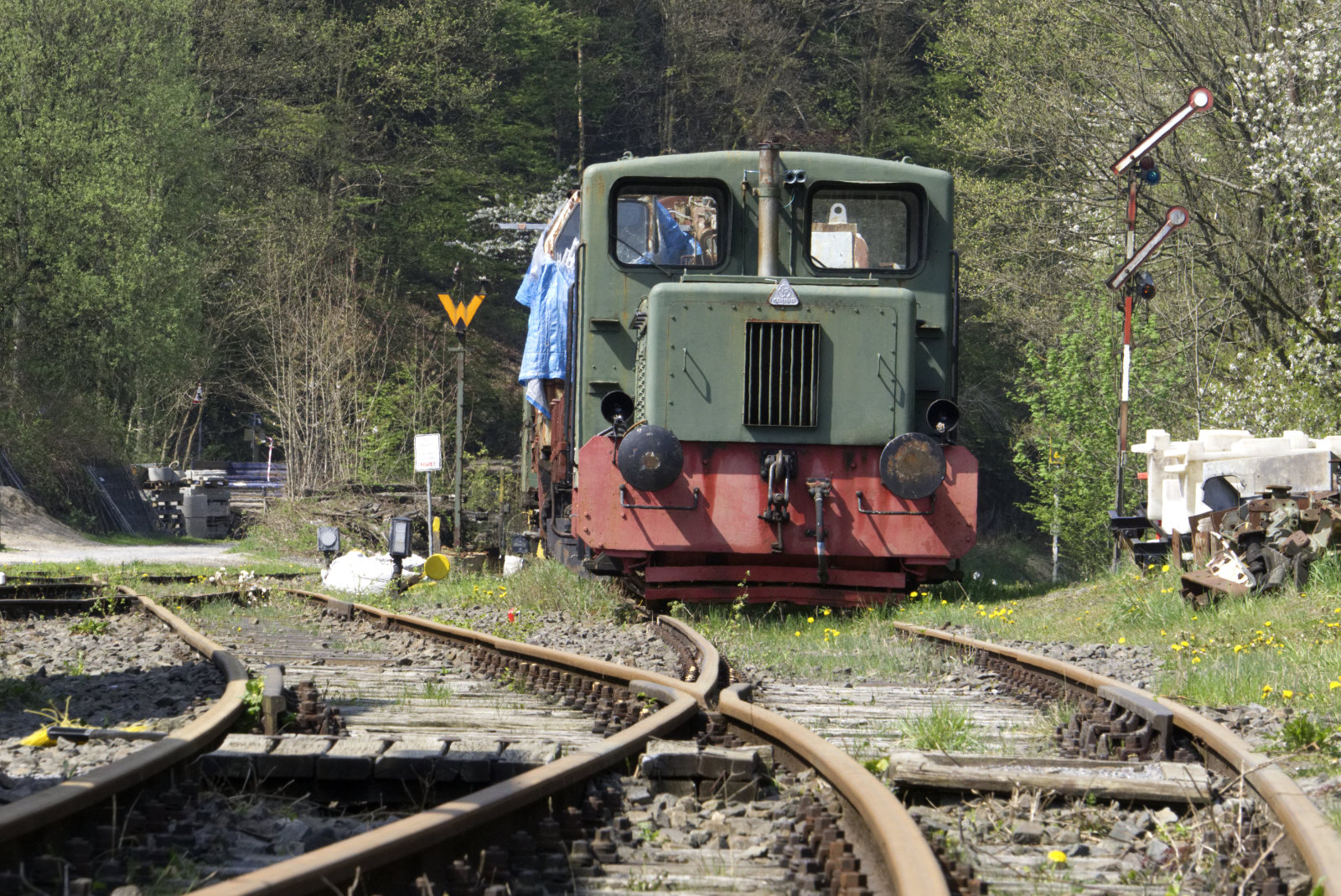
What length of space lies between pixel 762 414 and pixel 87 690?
181 inches

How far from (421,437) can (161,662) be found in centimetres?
1313

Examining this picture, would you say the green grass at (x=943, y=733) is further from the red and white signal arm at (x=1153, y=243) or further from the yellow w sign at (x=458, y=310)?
the yellow w sign at (x=458, y=310)

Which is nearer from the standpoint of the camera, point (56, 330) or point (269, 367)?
point (56, 330)

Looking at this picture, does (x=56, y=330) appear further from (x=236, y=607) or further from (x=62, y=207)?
(x=236, y=607)

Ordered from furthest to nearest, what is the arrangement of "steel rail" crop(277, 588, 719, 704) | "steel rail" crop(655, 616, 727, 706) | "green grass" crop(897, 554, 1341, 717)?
1. "green grass" crop(897, 554, 1341, 717)
2. "steel rail" crop(277, 588, 719, 704)
3. "steel rail" crop(655, 616, 727, 706)

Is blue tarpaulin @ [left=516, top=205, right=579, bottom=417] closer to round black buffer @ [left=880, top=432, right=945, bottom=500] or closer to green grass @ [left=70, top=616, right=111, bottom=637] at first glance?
round black buffer @ [left=880, top=432, right=945, bottom=500]

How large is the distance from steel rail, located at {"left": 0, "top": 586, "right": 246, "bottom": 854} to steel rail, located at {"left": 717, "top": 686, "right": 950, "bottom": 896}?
1.68 meters

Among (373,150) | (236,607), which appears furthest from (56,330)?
(236,607)

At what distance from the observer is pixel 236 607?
1220 cm

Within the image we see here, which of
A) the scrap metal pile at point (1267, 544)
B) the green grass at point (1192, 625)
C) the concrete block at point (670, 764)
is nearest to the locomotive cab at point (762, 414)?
the green grass at point (1192, 625)

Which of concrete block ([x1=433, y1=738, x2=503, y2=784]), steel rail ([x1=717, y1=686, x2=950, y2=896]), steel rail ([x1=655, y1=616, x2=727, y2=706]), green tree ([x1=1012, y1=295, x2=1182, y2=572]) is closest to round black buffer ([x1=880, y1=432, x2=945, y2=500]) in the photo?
steel rail ([x1=655, y1=616, x2=727, y2=706])

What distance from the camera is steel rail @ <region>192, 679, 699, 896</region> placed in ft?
8.32

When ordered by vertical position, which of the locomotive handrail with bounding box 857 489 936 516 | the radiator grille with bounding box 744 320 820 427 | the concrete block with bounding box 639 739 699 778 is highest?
the radiator grille with bounding box 744 320 820 427

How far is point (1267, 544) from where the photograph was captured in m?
9.41
